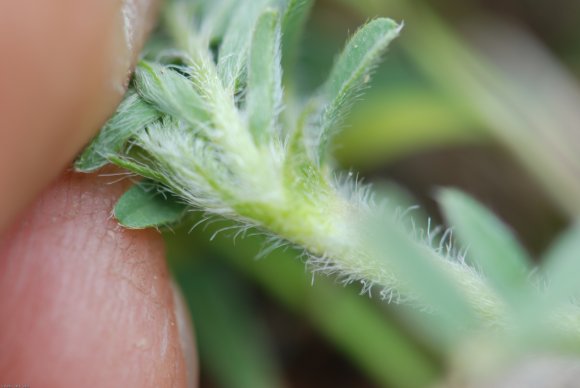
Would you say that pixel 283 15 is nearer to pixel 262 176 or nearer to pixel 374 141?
pixel 262 176

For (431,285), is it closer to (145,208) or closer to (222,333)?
(145,208)

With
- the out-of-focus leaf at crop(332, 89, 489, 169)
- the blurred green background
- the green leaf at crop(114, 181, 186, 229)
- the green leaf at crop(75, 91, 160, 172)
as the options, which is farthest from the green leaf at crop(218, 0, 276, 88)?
the out-of-focus leaf at crop(332, 89, 489, 169)

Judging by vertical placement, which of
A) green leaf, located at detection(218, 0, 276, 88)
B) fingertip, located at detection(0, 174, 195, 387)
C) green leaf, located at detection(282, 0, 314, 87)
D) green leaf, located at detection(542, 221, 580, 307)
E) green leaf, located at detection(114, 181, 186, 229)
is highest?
green leaf, located at detection(282, 0, 314, 87)

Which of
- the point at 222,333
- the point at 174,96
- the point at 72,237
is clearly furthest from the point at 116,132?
the point at 222,333

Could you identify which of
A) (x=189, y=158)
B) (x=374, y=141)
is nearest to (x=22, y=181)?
(x=189, y=158)

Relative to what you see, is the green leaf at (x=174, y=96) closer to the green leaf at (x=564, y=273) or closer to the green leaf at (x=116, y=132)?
the green leaf at (x=116, y=132)

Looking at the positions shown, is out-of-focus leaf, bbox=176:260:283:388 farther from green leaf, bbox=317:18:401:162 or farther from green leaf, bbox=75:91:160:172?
green leaf, bbox=317:18:401:162
